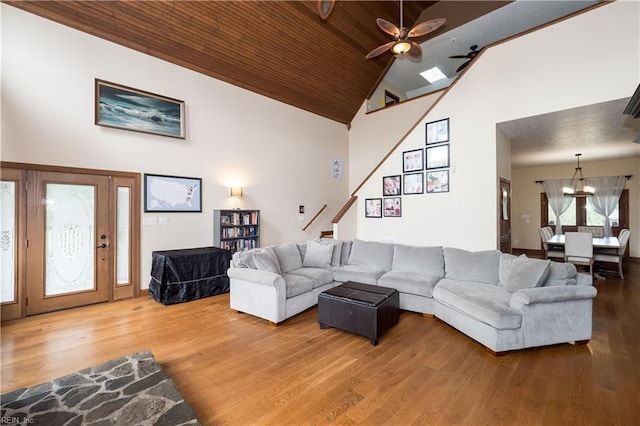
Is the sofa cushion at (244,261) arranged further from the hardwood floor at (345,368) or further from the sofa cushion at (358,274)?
the sofa cushion at (358,274)

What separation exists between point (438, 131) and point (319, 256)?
3.31 meters

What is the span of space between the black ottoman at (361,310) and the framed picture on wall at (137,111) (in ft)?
13.5

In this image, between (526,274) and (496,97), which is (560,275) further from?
(496,97)

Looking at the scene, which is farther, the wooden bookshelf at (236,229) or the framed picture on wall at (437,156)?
the wooden bookshelf at (236,229)

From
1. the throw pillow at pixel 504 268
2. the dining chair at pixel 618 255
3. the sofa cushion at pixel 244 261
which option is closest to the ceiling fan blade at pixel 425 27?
the throw pillow at pixel 504 268

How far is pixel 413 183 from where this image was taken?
18.6 feet

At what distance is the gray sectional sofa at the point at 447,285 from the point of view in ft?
9.10

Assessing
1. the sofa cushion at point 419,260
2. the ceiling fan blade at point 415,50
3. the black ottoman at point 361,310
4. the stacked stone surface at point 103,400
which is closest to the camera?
the stacked stone surface at point 103,400

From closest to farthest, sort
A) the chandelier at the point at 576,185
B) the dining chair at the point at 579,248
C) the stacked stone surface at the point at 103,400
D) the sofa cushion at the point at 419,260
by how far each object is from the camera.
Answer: the stacked stone surface at the point at 103,400
the sofa cushion at the point at 419,260
the dining chair at the point at 579,248
the chandelier at the point at 576,185

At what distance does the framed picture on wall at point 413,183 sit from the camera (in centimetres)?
558

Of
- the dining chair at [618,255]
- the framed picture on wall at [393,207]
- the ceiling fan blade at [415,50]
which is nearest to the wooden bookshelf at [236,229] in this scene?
the framed picture on wall at [393,207]

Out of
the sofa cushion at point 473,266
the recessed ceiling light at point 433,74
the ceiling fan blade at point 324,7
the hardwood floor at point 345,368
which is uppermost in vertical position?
the recessed ceiling light at point 433,74

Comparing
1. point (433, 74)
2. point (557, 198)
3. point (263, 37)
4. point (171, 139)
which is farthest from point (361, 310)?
point (557, 198)

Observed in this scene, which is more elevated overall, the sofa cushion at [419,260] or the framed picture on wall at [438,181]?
the framed picture on wall at [438,181]
